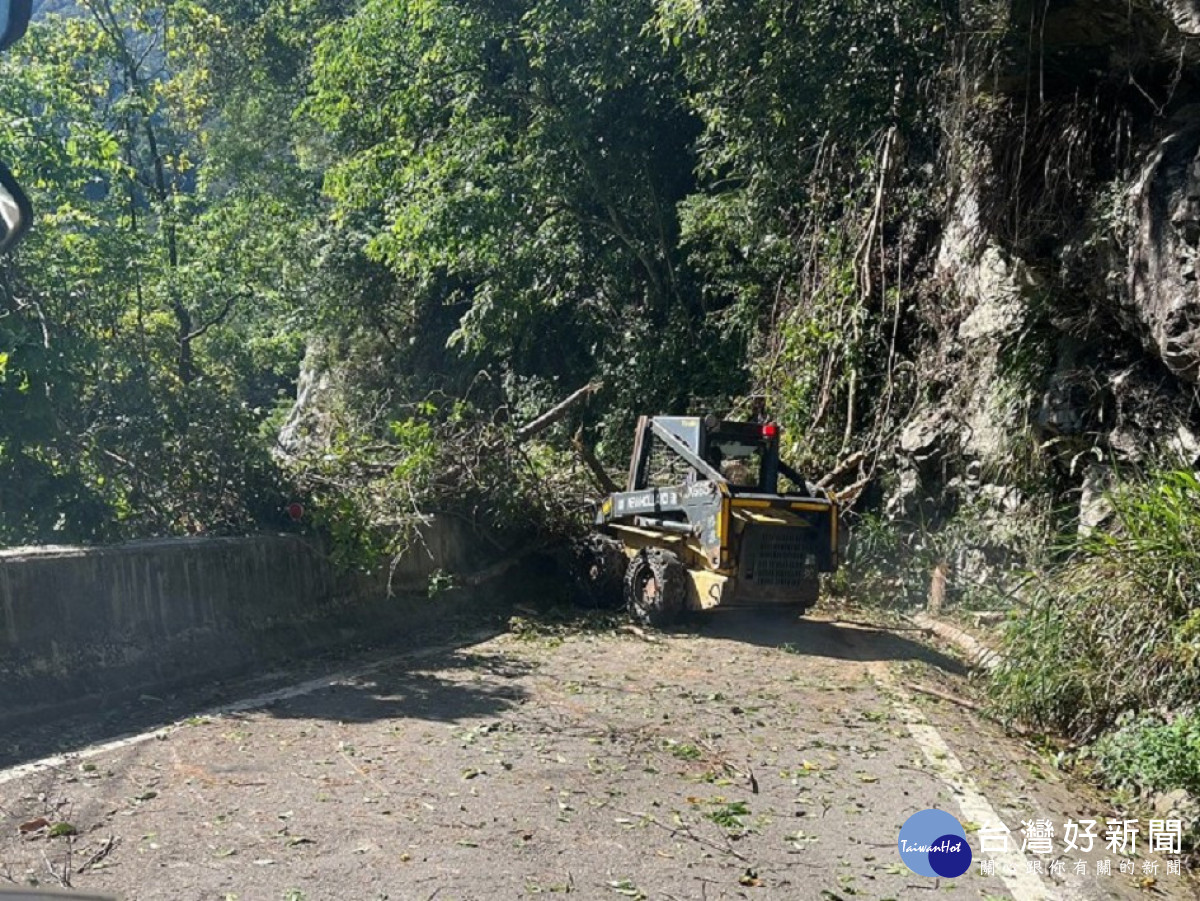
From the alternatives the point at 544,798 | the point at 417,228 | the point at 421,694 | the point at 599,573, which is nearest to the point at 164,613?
the point at 421,694

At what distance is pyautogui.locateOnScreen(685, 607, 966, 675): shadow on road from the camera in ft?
39.9

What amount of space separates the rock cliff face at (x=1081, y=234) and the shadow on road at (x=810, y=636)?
202cm

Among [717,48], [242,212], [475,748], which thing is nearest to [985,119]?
[717,48]

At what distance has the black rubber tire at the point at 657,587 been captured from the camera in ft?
43.3

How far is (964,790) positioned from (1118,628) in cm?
185

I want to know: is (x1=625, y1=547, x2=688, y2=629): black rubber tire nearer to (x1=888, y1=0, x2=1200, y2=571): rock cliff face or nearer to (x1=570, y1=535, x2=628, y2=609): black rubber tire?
(x1=570, y1=535, x2=628, y2=609): black rubber tire

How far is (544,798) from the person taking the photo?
21.4ft

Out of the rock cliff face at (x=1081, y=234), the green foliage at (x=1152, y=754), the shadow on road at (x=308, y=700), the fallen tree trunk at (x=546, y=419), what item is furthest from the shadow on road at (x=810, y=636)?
the green foliage at (x=1152, y=754)

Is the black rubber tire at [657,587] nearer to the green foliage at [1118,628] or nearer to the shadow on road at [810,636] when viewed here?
the shadow on road at [810,636]

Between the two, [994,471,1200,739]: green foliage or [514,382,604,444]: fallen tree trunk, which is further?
[514,382,604,444]: fallen tree trunk

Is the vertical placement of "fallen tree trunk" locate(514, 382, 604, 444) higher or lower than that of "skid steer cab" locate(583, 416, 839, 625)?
higher

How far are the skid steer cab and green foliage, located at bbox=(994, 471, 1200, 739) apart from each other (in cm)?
411

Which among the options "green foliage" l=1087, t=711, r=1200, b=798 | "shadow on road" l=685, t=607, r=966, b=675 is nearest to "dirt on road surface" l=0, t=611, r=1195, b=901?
"green foliage" l=1087, t=711, r=1200, b=798

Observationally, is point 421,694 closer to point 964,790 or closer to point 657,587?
point 964,790
